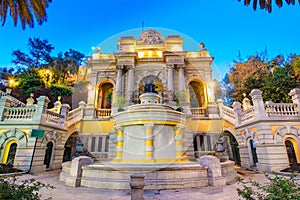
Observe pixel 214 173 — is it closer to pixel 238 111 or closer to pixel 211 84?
pixel 238 111

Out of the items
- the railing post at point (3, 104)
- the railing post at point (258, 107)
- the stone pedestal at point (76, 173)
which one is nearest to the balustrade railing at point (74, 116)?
the railing post at point (3, 104)

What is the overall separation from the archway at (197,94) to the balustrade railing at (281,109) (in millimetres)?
8261

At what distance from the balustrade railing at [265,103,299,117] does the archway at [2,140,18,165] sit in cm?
1827

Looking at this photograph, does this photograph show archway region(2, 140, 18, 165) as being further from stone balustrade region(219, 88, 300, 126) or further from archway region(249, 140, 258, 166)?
archway region(249, 140, 258, 166)

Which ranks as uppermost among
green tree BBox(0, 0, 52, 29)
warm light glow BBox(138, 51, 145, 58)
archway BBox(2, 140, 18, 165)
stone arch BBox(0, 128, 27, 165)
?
warm light glow BBox(138, 51, 145, 58)

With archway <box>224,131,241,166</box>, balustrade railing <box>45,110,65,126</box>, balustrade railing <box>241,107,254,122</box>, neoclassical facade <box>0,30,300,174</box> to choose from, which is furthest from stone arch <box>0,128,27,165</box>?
archway <box>224,131,241,166</box>

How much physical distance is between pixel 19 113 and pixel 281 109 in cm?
1936

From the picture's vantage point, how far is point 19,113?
500 inches

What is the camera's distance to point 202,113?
18938 mm

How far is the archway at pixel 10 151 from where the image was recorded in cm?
1171

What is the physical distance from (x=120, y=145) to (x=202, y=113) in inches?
472

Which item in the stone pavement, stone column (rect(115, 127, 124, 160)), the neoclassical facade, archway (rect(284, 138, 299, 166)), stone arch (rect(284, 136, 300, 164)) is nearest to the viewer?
the stone pavement

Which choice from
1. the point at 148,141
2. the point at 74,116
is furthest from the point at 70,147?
the point at 148,141

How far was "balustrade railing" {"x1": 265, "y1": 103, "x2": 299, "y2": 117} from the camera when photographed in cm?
1184
